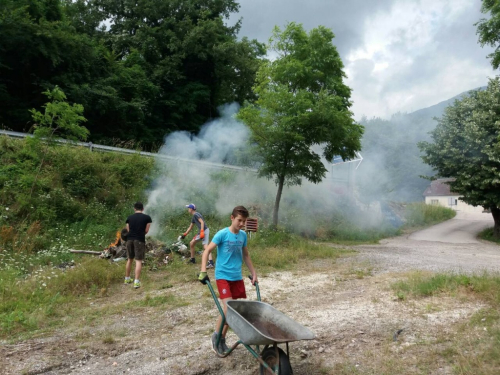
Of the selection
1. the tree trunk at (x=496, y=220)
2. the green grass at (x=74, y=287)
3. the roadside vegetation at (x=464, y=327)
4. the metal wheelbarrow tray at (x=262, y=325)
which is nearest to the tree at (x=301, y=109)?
the green grass at (x=74, y=287)

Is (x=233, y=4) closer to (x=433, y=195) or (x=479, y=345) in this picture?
(x=479, y=345)

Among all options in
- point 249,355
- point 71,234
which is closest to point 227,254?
point 249,355

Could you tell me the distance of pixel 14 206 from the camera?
37.2 ft

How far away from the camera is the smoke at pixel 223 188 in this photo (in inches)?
613

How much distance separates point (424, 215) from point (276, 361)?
29196mm

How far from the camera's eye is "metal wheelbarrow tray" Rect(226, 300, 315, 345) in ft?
12.0

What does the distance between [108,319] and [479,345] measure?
5128 mm

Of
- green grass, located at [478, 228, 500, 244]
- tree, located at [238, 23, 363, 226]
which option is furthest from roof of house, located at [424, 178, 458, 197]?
Result: tree, located at [238, 23, 363, 226]

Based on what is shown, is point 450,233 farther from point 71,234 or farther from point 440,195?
point 440,195

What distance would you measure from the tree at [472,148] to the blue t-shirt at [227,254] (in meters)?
16.8

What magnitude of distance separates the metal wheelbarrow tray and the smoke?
28.9ft

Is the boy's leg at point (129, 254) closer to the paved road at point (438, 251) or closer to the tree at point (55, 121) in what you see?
the tree at point (55, 121)

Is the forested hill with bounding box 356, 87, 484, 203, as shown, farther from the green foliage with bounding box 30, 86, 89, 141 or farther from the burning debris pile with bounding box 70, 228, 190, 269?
the green foliage with bounding box 30, 86, 89, 141

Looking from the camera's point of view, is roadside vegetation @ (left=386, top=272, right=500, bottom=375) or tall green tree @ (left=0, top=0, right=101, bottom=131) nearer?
roadside vegetation @ (left=386, top=272, right=500, bottom=375)
